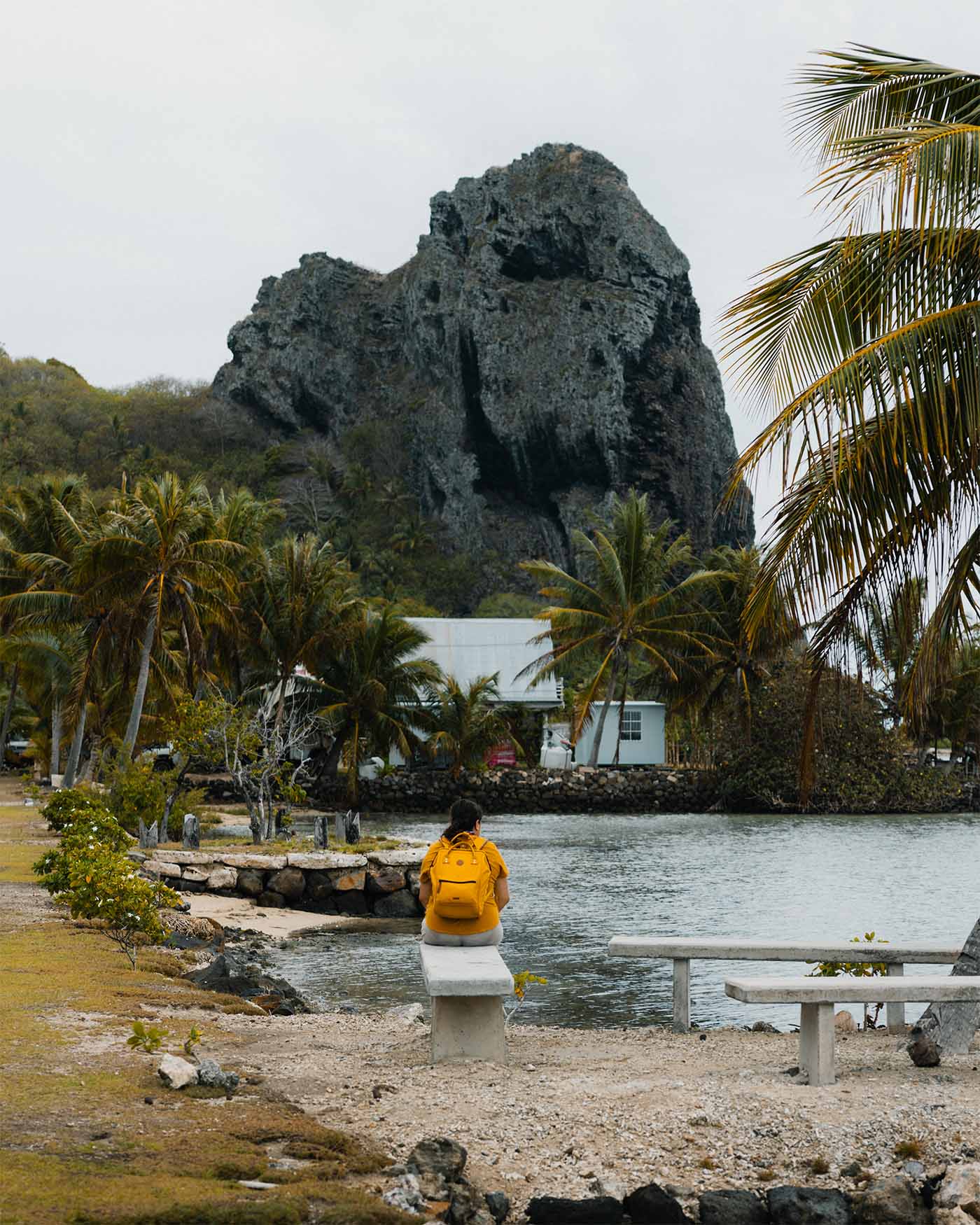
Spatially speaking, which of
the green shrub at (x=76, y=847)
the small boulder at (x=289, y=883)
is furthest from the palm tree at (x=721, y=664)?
the green shrub at (x=76, y=847)

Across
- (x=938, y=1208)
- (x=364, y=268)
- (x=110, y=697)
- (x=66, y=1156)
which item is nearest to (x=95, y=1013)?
(x=66, y=1156)

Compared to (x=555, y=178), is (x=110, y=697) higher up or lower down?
lower down

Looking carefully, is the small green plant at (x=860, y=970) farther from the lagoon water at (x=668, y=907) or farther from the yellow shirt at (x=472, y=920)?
the yellow shirt at (x=472, y=920)

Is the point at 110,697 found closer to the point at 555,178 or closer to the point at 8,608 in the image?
the point at 8,608

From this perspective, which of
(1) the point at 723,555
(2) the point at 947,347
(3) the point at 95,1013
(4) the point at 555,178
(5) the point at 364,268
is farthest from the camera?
(5) the point at 364,268

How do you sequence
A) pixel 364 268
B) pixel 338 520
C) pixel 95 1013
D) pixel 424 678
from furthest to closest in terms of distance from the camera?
pixel 364 268 → pixel 338 520 → pixel 424 678 → pixel 95 1013

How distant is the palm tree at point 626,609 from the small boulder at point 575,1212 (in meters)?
36.6

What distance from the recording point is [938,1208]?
4820mm

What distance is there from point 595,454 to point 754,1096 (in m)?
85.1

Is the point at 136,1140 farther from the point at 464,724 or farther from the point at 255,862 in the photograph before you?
the point at 464,724

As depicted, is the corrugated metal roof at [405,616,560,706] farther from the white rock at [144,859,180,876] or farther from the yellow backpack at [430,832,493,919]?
the yellow backpack at [430,832,493,919]

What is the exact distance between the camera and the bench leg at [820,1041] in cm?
603

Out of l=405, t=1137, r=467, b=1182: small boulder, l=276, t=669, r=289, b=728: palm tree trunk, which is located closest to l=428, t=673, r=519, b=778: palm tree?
l=276, t=669, r=289, b=728: palm tree trunk

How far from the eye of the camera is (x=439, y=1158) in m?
4.84
